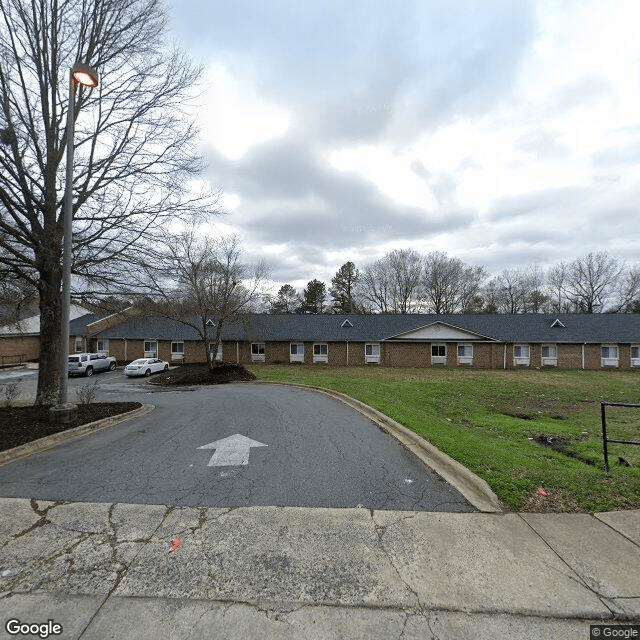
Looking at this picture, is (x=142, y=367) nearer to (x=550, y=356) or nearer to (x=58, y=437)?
(x=58, y=437)

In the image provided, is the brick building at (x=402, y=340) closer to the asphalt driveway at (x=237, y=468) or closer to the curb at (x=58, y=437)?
the curb at (x=58, y=437)

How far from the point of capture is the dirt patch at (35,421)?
22.3 ft

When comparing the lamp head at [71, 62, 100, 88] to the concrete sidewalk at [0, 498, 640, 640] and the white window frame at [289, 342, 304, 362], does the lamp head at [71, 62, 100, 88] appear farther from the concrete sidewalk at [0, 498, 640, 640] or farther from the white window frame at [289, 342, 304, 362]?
the white window frame at [289, 342, 304, 362]

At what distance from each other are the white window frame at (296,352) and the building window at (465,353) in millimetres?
15349

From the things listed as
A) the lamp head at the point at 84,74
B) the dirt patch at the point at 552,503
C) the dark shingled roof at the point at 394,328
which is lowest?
the dirt patch at the point at 552,503

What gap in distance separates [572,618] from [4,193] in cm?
1285

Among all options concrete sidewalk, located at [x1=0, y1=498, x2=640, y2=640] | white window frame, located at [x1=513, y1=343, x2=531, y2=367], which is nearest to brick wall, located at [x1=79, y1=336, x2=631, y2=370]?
white window frame, located at [x1=513, y1=343, x2=531, y2=367]

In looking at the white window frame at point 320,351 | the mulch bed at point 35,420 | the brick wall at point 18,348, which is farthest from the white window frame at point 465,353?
the brick wall at point 18,348

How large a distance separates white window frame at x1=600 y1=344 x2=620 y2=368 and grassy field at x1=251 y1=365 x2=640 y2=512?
47.9 feet

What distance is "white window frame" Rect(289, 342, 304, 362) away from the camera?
33.7 metres

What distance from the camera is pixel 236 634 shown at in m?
2.39

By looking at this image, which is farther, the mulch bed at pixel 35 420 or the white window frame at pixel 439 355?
the white window frame at pixel 439 355

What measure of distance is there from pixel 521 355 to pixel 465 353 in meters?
5.28

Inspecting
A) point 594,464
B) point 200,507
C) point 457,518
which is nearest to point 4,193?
point 200,507
